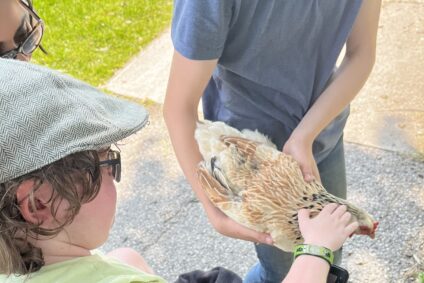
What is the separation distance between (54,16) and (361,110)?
10.2ft

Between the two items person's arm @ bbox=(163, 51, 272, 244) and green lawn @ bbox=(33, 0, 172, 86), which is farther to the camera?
green lawn @ bbox=(33, 0, 172, 86)

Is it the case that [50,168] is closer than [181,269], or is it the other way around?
[50,168]

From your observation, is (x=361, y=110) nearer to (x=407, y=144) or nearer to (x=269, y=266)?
(x=407, y=144)

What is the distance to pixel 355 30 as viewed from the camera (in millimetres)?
1895

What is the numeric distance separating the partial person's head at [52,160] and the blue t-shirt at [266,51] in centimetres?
33

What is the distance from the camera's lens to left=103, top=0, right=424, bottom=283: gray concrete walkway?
3.04m

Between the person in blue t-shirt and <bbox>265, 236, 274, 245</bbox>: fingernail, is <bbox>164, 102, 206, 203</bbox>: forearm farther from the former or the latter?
<bbox>265, 236, 274, 245</bbox>: fingernail

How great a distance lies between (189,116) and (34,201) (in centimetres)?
60

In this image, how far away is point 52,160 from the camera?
125cm

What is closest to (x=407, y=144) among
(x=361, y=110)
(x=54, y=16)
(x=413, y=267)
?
(x=361, y=110)

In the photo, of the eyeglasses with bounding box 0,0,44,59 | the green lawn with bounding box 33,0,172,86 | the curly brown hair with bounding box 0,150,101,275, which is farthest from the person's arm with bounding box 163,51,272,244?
the green lawn with bounding box 33,0,172,86

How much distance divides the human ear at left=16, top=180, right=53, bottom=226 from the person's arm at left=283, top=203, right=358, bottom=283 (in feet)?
1.98

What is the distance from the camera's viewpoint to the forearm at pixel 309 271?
1.49 metres

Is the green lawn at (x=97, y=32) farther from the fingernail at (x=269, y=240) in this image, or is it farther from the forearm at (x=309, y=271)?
the forearm at (x=309, y=271)
